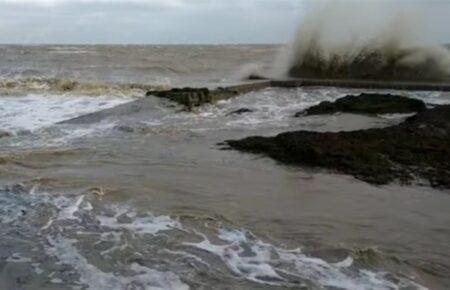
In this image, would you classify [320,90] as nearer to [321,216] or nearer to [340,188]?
[340,188]

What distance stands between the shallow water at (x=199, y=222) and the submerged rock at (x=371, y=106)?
367 cm

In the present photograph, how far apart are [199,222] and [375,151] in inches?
135

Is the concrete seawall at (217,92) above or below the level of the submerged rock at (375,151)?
above

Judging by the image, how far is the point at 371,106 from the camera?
12.3m

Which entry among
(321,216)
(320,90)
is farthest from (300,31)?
(321,216)

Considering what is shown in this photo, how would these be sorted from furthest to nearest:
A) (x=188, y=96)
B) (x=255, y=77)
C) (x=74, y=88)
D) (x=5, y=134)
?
(x=255, y=77) < (x=74, y=88) < (x=188, y=96) < (x=5, y=134)

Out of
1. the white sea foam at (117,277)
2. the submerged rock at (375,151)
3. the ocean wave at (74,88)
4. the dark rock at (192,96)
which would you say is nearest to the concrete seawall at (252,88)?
the dark rock at (192,96)

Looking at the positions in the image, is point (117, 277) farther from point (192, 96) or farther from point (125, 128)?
point (192, 96)

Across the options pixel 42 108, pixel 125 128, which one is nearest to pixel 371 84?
pixel 42 108

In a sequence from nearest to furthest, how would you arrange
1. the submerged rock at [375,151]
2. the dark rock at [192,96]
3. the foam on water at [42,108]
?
the submerged rock at [375,151]
the foam on water at [42,108]
the dark rock at [192,96]

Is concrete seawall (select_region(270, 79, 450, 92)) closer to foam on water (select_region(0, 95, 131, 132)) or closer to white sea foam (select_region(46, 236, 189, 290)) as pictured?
A: foam on water (select_region(0, 95, 131, 132))

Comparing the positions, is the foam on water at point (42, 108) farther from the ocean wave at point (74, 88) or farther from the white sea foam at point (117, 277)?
the white sea foam at point (117, 277)

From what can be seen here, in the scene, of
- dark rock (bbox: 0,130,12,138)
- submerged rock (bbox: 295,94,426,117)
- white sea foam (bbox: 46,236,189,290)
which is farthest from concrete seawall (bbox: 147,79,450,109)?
white sea foam (bbox: 46,236,189,290)

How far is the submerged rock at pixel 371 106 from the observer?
12.1 metres
